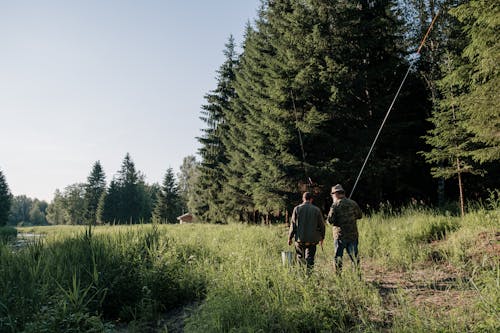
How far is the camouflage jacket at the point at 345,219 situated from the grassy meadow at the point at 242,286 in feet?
3.36

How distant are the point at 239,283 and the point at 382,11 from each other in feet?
54.4

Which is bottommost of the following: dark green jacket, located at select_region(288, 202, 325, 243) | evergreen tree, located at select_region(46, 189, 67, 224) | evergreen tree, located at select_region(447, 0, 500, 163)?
evergreen tree, located at select_region(46, 189, 67, 224)

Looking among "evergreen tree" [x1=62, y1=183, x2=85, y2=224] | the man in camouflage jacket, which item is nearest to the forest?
the man in camouflage jacket

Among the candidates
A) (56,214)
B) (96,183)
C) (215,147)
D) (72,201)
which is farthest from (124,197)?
(56,214)

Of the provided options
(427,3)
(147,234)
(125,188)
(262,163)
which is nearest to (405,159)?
(262,163)

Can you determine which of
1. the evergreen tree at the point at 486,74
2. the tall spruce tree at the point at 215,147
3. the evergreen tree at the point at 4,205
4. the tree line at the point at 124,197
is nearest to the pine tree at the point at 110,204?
the tree line at the point at 124,197

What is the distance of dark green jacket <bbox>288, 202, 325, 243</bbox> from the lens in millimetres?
7492

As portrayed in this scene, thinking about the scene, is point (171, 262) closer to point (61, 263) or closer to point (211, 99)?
point (61, 263)

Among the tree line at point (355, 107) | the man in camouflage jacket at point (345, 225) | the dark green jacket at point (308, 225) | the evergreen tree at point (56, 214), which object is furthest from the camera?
the evergreen tree at point (56, 214)

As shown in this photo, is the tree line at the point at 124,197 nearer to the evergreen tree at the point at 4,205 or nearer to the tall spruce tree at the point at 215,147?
the evergreen tree at the point at 4,205

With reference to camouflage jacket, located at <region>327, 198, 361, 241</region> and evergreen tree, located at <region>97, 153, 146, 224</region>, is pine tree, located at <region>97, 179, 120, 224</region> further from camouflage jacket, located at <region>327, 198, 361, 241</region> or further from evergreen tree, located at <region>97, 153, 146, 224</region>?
camouflage jacket, located at <region>327, 198, 361, 241</region>

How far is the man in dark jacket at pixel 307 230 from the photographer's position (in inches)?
295

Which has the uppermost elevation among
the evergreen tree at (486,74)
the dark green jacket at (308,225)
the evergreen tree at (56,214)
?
the evergreen tree at (486,74)

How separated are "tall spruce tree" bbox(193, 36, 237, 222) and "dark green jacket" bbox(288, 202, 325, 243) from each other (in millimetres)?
18671
